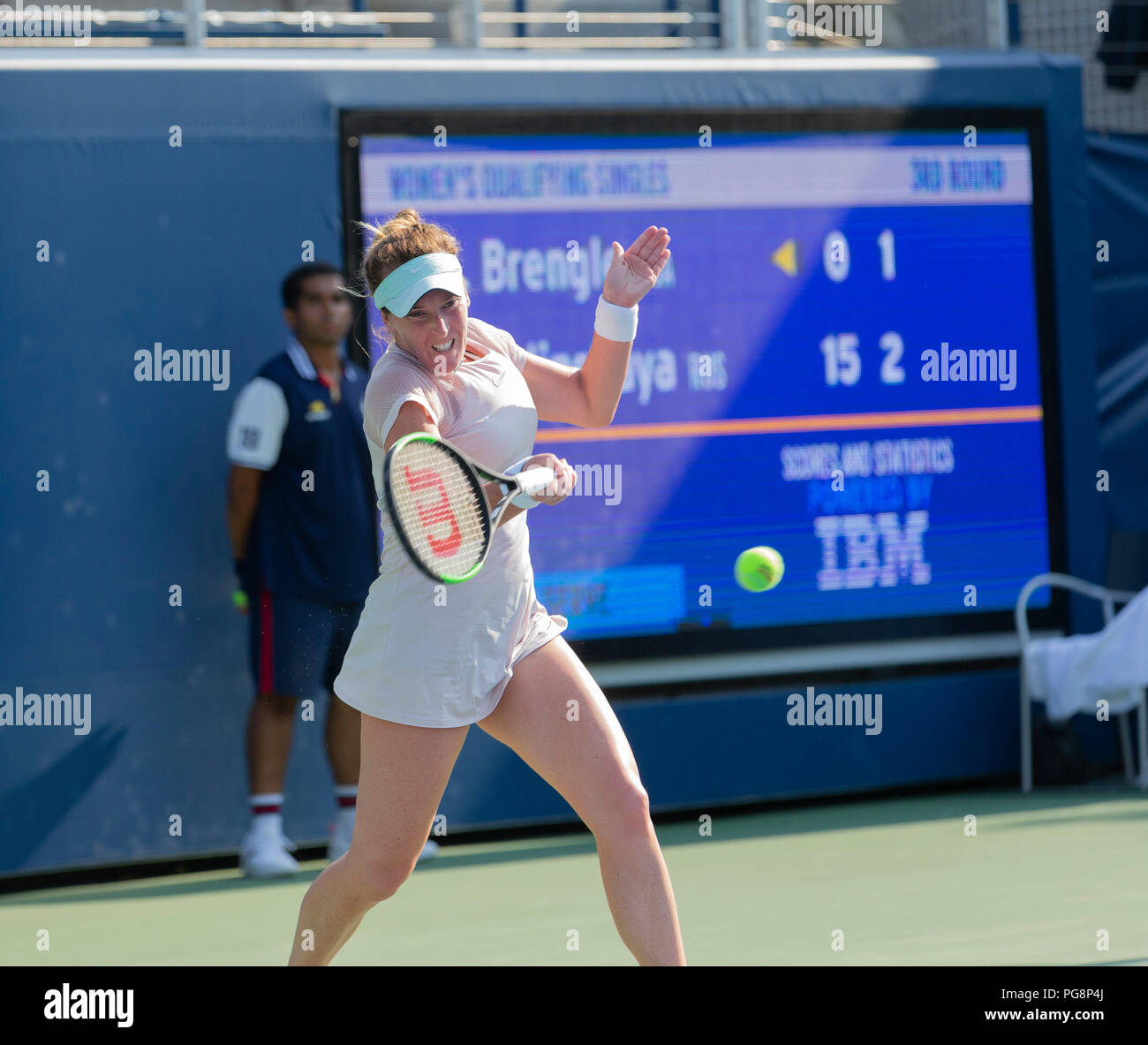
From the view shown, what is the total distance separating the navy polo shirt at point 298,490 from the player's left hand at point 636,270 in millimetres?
2667

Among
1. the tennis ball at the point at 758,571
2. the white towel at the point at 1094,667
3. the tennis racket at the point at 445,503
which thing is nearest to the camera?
the tennis racket at the point at 445,503

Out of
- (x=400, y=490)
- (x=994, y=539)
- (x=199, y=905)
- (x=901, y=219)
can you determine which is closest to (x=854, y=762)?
(x=994, y=539)

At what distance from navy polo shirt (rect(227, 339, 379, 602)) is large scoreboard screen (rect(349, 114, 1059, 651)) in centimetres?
55

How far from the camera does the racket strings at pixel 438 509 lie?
3.19 metres

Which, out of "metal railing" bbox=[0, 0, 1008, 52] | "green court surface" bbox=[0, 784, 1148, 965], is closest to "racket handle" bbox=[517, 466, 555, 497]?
"green court surface" bbox=[0, 784, 1148, 965]

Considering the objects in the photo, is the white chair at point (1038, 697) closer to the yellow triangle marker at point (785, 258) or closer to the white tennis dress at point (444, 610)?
the yellow triangle marker at point (785, 258)

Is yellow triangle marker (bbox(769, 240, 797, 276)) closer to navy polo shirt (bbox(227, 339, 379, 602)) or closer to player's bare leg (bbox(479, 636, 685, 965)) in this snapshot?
navy polo shirt (bbox(227, 339, 379, 602))

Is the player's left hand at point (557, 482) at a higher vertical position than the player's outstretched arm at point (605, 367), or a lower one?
lower

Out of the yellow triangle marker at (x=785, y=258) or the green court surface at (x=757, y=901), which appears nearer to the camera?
the green court surface at (x=757, y=901)

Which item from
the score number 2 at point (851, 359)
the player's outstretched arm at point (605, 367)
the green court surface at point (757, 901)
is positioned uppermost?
the score number 2 at point (851, 359)

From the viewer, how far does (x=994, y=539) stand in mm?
7539

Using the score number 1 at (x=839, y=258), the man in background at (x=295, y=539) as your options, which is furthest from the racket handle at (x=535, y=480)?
the score number 1 at (x=839, y=258)

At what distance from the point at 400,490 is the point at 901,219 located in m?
4.80

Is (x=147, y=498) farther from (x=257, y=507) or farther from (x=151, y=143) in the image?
(x=151, y=143)
